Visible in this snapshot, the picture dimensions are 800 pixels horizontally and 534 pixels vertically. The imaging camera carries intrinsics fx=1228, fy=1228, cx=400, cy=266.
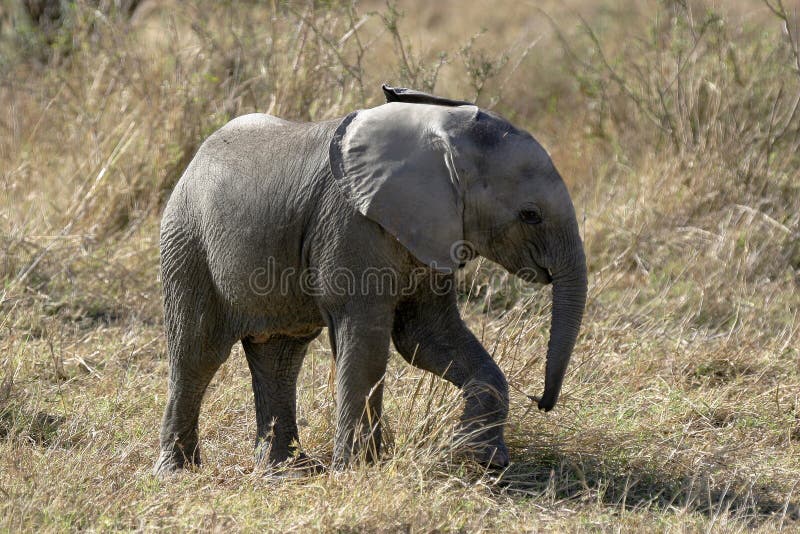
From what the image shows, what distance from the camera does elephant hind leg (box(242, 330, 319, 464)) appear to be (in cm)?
518

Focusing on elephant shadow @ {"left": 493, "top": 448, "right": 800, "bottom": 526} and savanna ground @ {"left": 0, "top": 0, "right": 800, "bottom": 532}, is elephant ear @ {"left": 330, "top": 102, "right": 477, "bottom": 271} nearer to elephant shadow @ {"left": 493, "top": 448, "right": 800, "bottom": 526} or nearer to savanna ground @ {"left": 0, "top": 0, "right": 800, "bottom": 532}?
savanna ground @ {"left": 0, "top": 0, "right": 800, "bottom": 532}

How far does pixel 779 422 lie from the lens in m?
5.80

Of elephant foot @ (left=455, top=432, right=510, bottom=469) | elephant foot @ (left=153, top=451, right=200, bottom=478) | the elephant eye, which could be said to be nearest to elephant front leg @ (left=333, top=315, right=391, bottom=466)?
elephant foot @ (left=455, top=432, right=510, bottom=469)

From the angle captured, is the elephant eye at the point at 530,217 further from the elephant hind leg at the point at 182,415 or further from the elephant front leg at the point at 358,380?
the elephant hind leg at the point at 182,415

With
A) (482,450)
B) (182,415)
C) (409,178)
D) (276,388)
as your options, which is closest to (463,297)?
(276,388)

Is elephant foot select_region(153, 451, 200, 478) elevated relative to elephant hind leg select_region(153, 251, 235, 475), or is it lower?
lower

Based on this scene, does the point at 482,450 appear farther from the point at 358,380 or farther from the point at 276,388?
the point at 276,388

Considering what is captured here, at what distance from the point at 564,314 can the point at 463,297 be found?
3124mm

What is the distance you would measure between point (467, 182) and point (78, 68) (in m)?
6.31

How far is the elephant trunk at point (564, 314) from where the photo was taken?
4480mm

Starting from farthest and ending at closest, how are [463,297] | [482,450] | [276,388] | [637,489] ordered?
[463,297], [276,388], [637,489], [482,450]

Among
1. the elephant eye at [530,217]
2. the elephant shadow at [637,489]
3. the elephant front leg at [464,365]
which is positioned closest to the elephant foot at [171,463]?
the elephant front leg at [464,365]

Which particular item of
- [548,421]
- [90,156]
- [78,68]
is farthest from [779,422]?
[78,68]

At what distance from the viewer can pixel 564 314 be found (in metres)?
4.48
